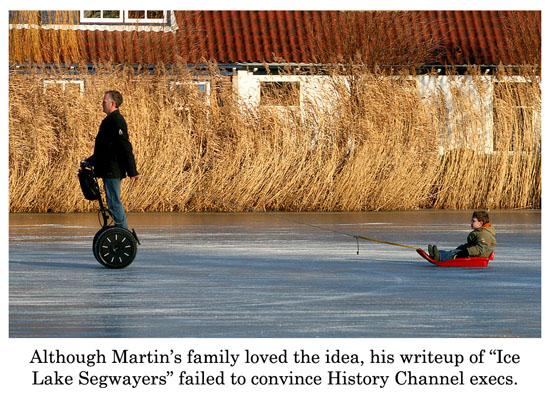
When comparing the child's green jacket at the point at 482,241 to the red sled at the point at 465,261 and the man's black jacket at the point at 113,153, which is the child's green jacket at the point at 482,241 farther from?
the man's black jacket at the point at 113,153

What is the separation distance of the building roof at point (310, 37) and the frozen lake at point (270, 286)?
14.5 metres

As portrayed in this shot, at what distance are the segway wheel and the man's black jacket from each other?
63 centimetres

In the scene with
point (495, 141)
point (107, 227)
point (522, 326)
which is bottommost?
point (522, 326)

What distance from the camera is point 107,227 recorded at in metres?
11.7

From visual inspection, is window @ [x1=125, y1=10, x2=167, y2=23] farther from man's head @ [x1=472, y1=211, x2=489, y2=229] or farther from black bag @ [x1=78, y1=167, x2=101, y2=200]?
man's head @ [x1=472, y1=211, x2=489, y2=229]

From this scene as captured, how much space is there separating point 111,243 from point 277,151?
927 centimetres

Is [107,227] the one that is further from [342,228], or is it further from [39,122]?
[39,122]

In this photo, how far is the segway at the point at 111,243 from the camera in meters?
11.7

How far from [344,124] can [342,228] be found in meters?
4.74

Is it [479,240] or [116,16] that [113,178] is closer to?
[479,240]

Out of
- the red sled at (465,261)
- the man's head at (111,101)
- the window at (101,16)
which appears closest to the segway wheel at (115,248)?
the man's head at (111,101)

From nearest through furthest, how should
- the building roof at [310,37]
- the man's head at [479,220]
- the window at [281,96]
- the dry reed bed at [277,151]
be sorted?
the man's head at [479,220], the dry reed bed at [277,151], the window at [281,96], the building roof at [310,37]
